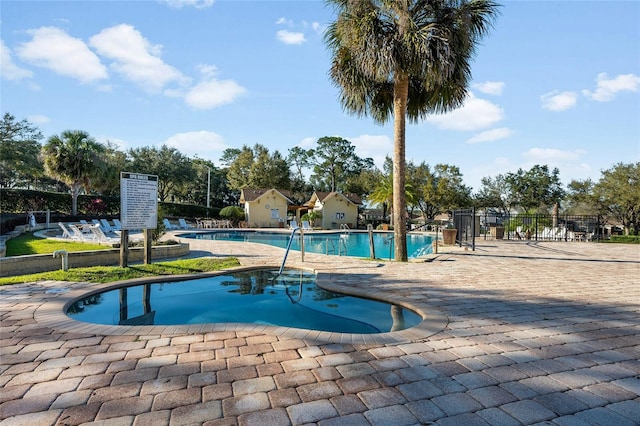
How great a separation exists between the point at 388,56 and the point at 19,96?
942cm

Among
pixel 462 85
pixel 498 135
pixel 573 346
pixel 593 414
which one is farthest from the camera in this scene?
pixel 498 135

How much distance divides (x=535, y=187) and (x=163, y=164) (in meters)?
45.8

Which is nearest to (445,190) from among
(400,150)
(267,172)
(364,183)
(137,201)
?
(364,183)

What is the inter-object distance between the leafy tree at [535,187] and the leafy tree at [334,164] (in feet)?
67.1

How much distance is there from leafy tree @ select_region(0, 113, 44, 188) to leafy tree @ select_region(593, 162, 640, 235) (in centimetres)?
4173

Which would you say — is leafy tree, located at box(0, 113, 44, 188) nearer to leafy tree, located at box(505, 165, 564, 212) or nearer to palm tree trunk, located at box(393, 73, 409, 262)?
palm tree trunk, located at box(393, 73, 409, 262)

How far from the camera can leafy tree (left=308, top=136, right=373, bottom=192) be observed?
4950 centimetres

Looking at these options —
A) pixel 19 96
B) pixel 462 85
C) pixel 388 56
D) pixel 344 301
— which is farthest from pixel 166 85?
A: pixel 344 301

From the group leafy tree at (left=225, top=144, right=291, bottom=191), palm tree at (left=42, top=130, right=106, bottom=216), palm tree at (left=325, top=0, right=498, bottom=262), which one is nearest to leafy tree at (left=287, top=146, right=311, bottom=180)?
leafy tree at (left=225, top=144, right=291, bottom=191)

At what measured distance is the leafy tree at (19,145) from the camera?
2111cm

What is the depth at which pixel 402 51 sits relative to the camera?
8.88 metres

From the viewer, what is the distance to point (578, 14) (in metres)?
8.82

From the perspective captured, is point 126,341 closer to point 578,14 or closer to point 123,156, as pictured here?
point 578,14

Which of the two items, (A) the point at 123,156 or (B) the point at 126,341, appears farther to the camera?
(A) the point at 123,156
